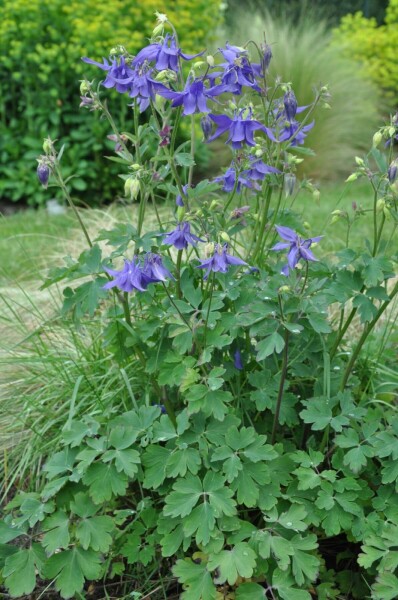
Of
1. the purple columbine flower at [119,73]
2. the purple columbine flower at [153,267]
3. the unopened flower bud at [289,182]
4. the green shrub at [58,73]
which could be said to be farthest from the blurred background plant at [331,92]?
the purple columbine flower at [153,267]

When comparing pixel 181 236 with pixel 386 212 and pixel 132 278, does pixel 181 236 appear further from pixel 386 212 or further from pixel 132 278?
pixel 386 212

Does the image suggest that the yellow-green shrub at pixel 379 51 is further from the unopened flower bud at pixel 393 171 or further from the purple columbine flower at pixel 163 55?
the purple columbine flower at pixel 163 55

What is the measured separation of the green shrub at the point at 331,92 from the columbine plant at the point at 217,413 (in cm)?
503

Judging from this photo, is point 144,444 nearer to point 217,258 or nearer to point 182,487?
point 182,487

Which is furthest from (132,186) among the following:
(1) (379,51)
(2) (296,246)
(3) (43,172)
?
(1) (379,51)

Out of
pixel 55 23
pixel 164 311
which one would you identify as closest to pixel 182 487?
pixel 164 311

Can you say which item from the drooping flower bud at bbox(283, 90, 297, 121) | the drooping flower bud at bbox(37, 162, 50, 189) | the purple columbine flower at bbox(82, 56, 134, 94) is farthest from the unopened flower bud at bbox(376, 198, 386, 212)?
the drooping flower bud at bbox(37, 162, 50, 189)

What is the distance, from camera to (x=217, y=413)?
1721mm

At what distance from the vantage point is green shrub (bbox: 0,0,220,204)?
5656 millimetres

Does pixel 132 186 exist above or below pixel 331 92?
above

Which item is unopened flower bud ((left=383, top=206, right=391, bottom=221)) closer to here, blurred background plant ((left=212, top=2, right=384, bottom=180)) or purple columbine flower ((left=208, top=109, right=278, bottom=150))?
purple columbine flower ((left=208, top=109, right=278, bottom=150))

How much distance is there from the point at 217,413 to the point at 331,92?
557 cm

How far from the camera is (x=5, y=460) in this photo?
2.29m

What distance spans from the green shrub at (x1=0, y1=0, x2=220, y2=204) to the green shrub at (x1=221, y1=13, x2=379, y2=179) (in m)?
1.14
